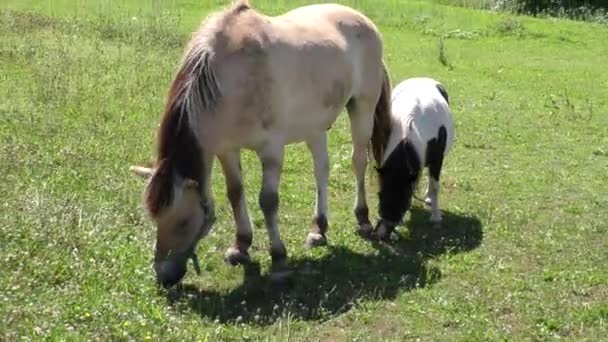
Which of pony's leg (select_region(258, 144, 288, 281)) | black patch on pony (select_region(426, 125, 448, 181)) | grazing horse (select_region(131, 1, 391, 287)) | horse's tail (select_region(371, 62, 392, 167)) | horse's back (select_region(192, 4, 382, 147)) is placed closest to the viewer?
grazing horse (select_region(131, 1, 391, 287))

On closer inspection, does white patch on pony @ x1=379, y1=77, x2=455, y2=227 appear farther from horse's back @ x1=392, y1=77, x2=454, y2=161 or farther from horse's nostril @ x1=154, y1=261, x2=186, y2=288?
horse's nostril @ x1=154, y1=261, x2=186, y2=288

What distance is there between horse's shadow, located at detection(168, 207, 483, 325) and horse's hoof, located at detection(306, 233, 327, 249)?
0.38 feet

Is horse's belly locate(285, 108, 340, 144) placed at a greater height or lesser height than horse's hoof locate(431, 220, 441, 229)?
greater

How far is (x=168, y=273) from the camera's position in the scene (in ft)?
20.7

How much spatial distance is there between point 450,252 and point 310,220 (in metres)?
1.27

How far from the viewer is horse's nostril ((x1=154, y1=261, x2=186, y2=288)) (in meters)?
6.29

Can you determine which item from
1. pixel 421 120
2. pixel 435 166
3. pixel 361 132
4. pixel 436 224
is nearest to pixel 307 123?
pixel 361 132

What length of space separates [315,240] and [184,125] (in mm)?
1883

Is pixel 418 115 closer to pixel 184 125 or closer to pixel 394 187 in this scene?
pixel 394 187

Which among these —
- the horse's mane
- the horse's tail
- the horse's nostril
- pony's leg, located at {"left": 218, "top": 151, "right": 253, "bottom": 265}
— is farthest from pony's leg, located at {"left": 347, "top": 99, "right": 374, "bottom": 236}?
the horse's nostril

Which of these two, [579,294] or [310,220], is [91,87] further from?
[579,294]

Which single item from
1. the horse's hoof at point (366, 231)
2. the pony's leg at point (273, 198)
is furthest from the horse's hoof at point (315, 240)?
the pony's leg at point (273, 198)

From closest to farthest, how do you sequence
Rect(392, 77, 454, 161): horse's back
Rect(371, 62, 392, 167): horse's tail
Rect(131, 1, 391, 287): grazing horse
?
Rect(131, 1, 391, 287): grazing horse < Rect(392, 77, 454, 161): horse's back < Rect(371, 62, 392, 167): horse's tail

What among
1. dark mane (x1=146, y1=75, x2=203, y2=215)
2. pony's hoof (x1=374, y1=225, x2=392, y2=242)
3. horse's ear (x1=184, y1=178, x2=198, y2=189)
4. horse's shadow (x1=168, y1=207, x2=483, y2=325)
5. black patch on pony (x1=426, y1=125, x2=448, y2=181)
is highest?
dark mane (x1=146, y1=75, x2=203, y2=215)
